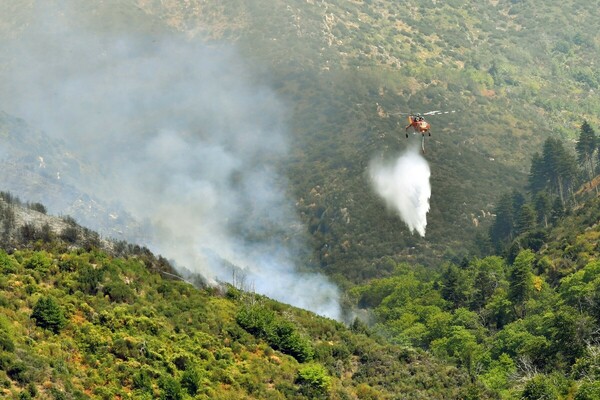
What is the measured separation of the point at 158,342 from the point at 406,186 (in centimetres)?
10330

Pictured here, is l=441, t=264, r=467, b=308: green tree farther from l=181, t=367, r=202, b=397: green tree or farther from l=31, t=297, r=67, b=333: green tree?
l=31, t=297, r=67, b=333: green tree

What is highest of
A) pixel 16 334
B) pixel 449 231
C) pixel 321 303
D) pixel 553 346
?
pixel 449 231

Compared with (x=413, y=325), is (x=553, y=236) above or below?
above

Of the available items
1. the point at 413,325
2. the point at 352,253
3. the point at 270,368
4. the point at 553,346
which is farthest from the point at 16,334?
the point at 352,253

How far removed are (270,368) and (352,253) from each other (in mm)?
82657

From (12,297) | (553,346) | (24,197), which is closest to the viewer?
(12,297)

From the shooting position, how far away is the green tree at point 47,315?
85.1 m

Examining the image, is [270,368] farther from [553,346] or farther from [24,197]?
[24,197]

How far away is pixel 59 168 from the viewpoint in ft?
638

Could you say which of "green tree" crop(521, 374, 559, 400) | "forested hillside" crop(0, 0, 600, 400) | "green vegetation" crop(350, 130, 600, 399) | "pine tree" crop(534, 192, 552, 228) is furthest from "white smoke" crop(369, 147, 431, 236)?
"green tree" crop(521, 374, 559, 400)

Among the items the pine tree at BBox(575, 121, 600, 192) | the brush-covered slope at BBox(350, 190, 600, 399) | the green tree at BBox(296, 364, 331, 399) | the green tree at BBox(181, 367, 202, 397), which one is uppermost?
the pine tree at BBox(575, 121, 600, 192)

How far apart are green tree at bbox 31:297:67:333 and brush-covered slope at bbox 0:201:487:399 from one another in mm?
94

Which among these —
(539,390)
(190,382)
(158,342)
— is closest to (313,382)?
(190,382)

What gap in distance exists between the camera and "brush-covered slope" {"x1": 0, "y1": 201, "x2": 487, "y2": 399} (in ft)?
266
